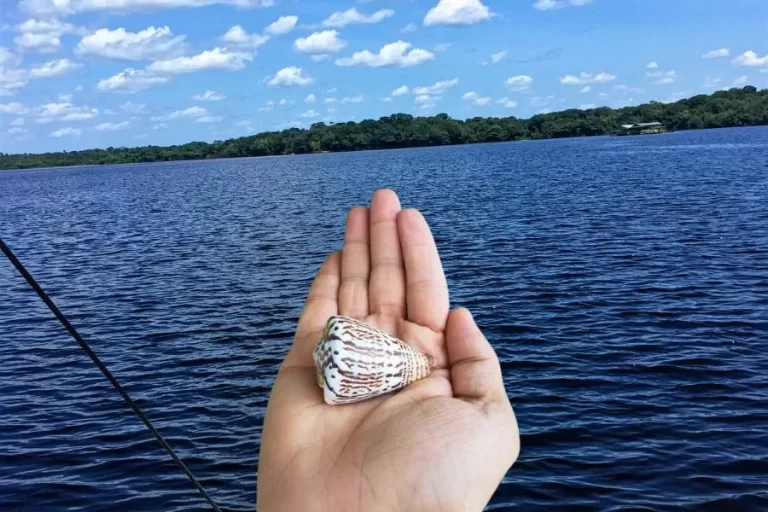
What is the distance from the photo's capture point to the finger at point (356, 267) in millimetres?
5840

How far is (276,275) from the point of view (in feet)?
109

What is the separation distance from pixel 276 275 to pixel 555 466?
20916 mm

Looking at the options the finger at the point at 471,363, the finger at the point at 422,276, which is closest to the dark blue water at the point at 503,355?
the finger at the point at 422,276

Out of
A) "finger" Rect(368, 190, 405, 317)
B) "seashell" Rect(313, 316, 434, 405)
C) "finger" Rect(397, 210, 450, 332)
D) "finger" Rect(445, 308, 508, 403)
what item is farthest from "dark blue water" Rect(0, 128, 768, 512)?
"finger" Rect(445, 308, 508, 403)

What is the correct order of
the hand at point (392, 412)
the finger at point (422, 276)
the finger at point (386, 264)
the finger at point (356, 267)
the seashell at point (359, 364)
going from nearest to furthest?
the hand at point (392, 412) → the seashell at point (359, 364) → the finger at point (422, 276) → the finger at point (386, 264) → the finger at point (356, 267)

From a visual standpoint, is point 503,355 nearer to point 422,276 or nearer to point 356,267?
point 356,267

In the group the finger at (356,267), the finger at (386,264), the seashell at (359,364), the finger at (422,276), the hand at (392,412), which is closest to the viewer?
the hand at (392,412)

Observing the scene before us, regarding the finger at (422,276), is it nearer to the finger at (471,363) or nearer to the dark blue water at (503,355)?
the finger at (471,363)

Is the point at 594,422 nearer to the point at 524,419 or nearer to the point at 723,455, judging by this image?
the point at 524,419

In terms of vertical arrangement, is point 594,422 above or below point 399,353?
below

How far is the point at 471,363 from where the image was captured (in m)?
4.82

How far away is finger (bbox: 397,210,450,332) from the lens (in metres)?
5.47

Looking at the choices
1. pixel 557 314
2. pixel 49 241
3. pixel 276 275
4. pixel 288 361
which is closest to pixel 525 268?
pixel 557 314

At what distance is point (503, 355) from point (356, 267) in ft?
50.5
